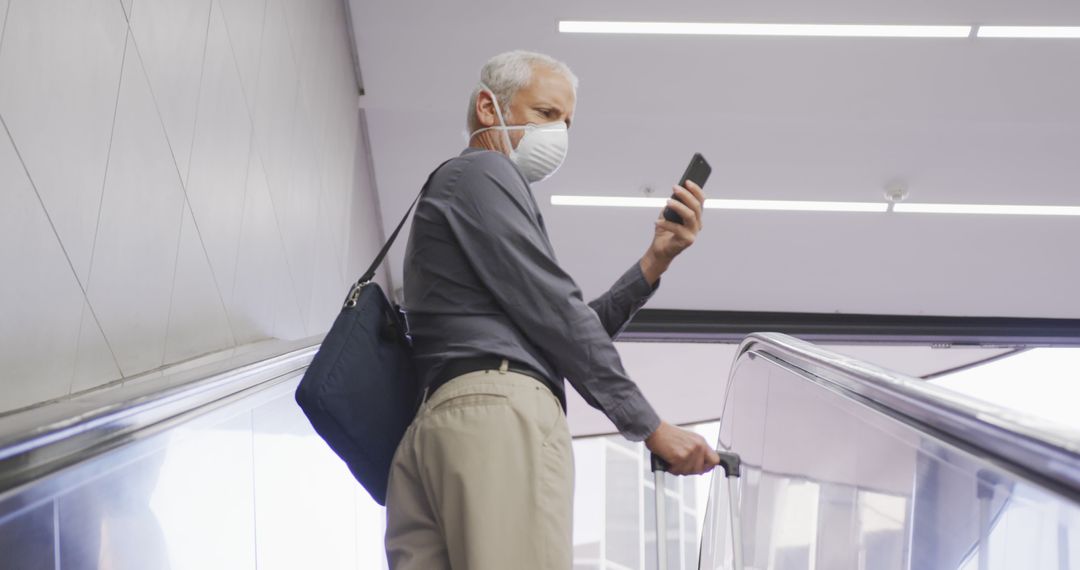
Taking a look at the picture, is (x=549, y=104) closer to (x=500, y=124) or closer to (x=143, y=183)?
(x=500, y=124)

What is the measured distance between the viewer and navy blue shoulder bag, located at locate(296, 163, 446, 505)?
1.66m

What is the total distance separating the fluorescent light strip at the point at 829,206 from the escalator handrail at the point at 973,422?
5.36 metres

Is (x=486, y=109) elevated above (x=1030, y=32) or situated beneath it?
situated beneath

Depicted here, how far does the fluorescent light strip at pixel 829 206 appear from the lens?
720cm

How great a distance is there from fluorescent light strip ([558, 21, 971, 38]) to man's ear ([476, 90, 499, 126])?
3.32 m

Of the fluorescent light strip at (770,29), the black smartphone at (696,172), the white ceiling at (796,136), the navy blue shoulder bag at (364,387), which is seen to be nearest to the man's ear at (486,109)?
the black smartphone at (696,172)

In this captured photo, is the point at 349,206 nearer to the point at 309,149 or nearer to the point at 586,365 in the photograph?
the point at 309,149

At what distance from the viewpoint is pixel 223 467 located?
208cm

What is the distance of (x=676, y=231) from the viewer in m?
2.32

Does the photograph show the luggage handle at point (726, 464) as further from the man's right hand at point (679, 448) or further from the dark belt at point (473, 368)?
the dark belt at point (473, 368)

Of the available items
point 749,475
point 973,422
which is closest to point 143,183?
point 973,422

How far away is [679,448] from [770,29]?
4042 mm

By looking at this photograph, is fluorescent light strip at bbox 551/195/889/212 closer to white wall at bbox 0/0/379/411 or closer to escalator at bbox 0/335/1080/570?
white wall at bbox 0/0/379/411

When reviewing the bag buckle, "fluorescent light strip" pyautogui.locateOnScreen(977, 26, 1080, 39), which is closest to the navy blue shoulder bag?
the bag buckle
